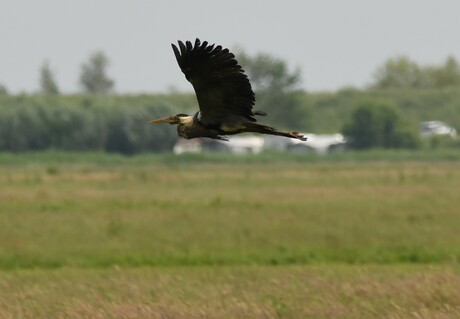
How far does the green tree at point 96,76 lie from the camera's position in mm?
99625

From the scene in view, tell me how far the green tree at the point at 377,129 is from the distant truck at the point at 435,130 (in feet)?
5.31

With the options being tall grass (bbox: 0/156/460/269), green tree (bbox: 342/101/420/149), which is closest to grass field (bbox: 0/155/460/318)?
tall grass (bbox: 0/156/460/269)

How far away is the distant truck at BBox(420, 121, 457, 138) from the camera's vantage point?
207ft

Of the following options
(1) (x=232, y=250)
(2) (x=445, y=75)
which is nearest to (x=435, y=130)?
(2) (x=445, y=75)

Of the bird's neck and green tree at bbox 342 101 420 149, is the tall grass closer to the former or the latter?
the bird's neck

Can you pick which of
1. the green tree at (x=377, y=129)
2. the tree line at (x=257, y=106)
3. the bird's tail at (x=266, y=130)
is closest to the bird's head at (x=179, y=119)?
the bird's tail at (x=266, y=130)

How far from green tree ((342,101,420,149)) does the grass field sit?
28.0m

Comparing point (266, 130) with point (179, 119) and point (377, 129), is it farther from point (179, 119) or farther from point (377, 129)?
point (377, 129)

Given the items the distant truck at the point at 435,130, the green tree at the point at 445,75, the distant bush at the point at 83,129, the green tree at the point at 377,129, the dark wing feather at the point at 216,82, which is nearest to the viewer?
the dark wing feather at the point at 216,82

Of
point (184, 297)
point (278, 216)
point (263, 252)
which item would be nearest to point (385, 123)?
point (278, 216)

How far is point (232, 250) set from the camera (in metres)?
16.7

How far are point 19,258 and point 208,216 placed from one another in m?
4.64

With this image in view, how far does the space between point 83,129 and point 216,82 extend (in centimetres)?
5127

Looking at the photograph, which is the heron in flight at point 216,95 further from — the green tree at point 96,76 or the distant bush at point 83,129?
the green tree at point 96,76
